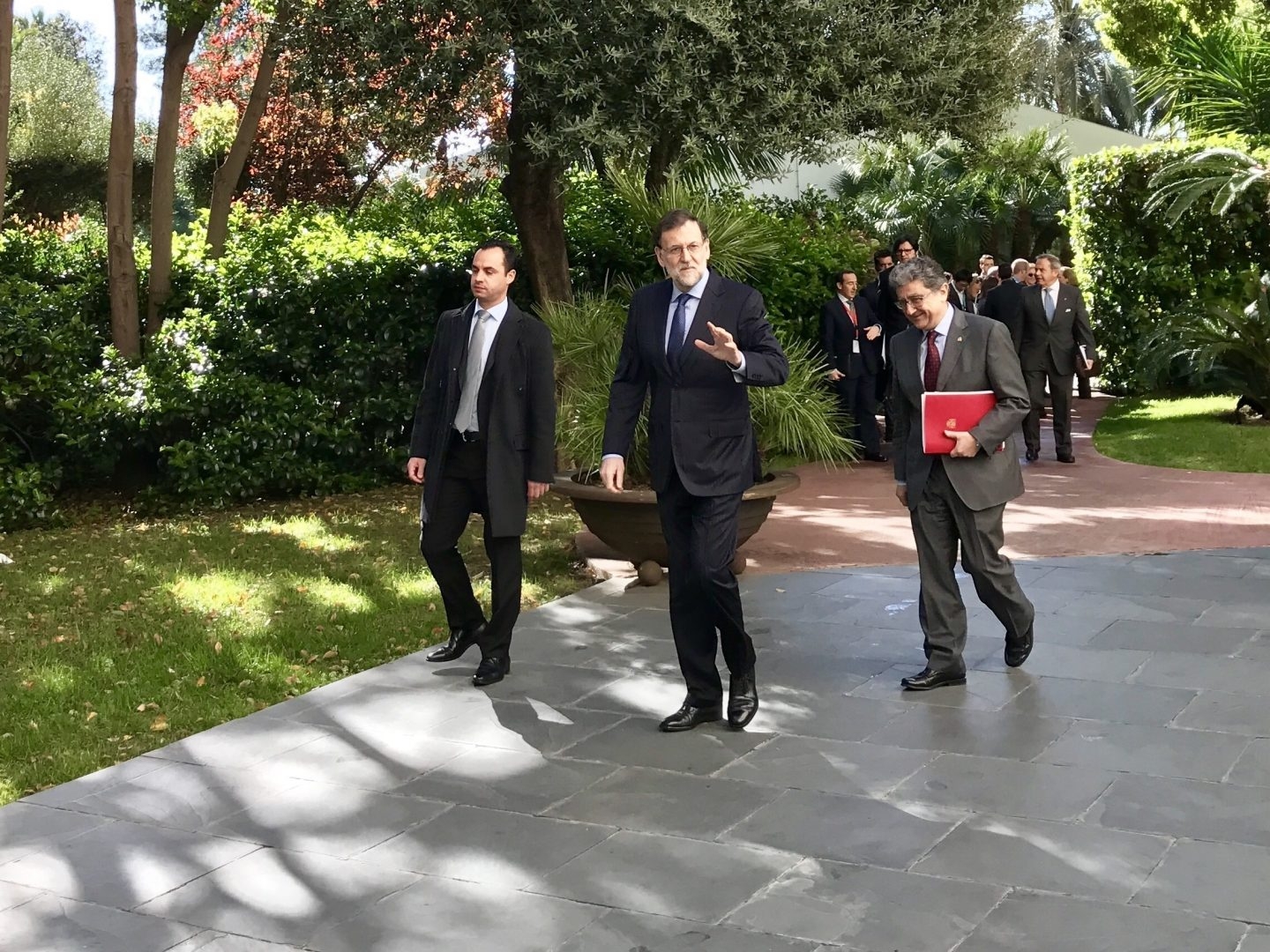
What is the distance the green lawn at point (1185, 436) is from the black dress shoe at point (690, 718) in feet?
25.6

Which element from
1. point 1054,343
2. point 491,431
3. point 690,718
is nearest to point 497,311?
point 491,431

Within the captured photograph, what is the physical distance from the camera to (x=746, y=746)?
548 cm

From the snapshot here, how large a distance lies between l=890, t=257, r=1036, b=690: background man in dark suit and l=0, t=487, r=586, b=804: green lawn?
252cm

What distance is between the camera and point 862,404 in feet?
45.3

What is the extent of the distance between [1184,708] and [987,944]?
93.2 inches

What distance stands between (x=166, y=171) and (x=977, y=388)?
8918mm

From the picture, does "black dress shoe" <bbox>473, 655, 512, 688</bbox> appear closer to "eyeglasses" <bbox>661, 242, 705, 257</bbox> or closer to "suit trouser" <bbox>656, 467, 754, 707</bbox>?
"suit trouser" <bbox>656, 467, 754, 707</bbox>

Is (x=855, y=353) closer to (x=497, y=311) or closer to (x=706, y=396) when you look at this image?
(x=497, y=311)

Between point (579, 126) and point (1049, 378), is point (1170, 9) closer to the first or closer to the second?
point (1049, 378)

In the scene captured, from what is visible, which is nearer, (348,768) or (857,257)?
(348,768)

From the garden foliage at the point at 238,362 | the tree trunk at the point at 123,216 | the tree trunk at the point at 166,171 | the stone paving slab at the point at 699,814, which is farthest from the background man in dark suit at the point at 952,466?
the tree trunk at the point at 166,171

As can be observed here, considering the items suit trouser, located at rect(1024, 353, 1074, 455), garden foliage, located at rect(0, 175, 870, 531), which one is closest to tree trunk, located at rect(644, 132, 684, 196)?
garden foliage, located at rect(0, 175, 870, 531)

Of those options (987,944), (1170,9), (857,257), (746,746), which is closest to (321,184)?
(857,257)

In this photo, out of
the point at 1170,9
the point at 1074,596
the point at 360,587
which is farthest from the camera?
the point at 1170,9
